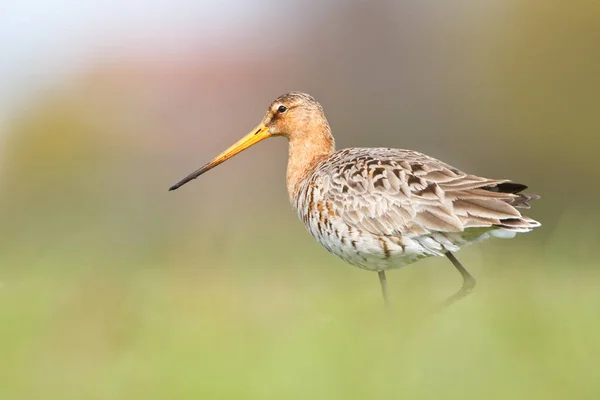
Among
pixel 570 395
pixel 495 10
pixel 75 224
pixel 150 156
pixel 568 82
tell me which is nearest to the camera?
pixel 570 395

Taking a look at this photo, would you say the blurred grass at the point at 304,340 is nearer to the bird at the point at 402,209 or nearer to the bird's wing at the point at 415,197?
the bird at the point at 402,209

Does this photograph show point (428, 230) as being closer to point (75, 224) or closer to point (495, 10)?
point (75, 224)

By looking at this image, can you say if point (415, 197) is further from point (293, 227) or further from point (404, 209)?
point (293, 227)

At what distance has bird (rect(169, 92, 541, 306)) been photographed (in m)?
7.11

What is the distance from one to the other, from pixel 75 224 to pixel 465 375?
13.0 metres

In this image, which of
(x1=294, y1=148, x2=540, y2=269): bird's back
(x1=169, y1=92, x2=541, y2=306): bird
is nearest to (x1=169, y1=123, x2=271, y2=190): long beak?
(x1=169, y1=92, x2=541, y2=306): bird

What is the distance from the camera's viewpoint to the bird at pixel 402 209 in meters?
7.11

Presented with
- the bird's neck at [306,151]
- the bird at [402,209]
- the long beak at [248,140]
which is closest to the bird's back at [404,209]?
the bird at [402,209]

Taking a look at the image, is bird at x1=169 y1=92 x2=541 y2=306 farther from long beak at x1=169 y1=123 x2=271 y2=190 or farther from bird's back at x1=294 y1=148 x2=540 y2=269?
long beak at x1=169 y1=123 x2=271 y2=190

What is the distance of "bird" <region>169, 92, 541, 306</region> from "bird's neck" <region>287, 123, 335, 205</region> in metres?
0.55

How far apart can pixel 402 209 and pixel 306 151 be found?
204 cm

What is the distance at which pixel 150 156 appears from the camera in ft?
98.2

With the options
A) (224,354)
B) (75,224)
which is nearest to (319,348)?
(224,354)

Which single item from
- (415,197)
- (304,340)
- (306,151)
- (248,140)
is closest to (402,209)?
(415,197)
